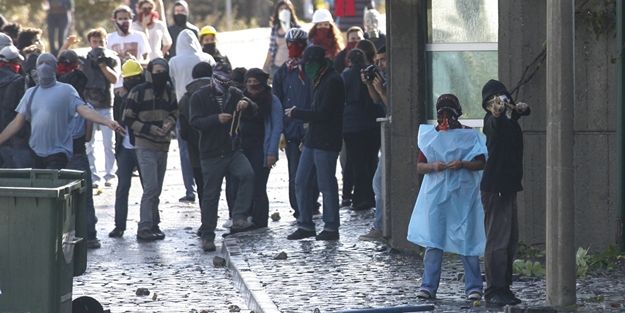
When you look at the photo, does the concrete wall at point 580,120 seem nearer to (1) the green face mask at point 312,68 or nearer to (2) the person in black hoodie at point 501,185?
(1) the green face mask at point 312,68

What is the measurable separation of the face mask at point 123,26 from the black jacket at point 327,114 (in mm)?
6757

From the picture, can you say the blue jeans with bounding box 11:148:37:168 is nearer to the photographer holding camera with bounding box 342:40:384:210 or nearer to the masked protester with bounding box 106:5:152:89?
the photographer holding camera with bounding box 342:40:384:210

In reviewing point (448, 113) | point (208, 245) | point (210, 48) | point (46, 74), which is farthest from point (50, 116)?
point (210, 48)

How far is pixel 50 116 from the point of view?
12.1m

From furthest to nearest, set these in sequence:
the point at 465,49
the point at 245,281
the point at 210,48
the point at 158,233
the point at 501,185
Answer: the point at 210,48 < the point at 158,233 < the point at 465,49 < the point at 245,281 < the point at 501,185

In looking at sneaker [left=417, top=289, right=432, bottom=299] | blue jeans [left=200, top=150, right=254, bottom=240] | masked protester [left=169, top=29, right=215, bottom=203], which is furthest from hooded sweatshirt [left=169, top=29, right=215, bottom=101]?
sneaker [left=417, top=289, right=432, bottom=299]

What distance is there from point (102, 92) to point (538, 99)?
759cm

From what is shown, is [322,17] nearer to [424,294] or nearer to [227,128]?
[227,128]

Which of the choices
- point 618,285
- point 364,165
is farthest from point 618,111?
point 364,165

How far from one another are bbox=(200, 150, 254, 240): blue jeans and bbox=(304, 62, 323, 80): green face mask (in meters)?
1.15

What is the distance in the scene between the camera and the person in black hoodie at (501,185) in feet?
28.0

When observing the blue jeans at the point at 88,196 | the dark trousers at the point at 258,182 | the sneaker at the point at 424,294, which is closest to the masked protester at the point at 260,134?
the dark trousers at the point at 258,182

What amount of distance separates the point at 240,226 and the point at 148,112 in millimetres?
1531

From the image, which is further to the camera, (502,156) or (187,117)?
(187,117)
